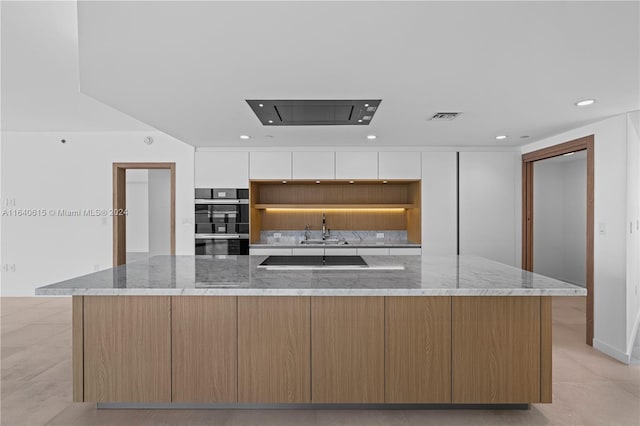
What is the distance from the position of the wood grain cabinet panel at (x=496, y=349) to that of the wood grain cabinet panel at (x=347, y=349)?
1.61ft

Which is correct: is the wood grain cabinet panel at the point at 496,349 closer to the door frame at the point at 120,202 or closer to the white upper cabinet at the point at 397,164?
the white upper cabinet at the point at 397,164

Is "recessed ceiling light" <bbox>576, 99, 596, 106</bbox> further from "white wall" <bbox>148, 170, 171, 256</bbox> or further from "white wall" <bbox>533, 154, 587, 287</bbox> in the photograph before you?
"white wall" <bbox>148, 170, 171, 256</bbox>


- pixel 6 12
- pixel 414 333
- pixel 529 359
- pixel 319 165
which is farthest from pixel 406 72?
pixel 319 165

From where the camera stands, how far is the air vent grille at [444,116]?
3.47 meters

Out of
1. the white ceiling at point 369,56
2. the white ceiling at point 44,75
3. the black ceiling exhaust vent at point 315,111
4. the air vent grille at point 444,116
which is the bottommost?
the black ceiling exhaust vent at point 315,111

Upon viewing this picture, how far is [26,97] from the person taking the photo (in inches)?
155

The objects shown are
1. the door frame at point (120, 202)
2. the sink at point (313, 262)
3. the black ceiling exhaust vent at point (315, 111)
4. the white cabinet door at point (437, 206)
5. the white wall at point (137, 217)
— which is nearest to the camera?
the black ceiling exhaust vent at point (315, 111)

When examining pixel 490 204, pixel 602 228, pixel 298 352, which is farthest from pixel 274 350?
pixel 490 204

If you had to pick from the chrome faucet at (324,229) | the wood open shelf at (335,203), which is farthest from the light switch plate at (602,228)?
the chrome faucet at (324,229)

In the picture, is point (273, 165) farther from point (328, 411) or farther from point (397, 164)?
point (328, 411)

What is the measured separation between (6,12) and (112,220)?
372cm

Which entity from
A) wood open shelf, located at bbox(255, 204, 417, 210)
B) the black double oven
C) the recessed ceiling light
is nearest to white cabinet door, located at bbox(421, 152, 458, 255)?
wood open shelf, located at bbox(255, 204, 417, 210)

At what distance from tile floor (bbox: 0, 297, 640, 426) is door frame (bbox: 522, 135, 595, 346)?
59 centimetres

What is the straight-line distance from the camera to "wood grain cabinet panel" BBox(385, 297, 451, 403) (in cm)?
240
